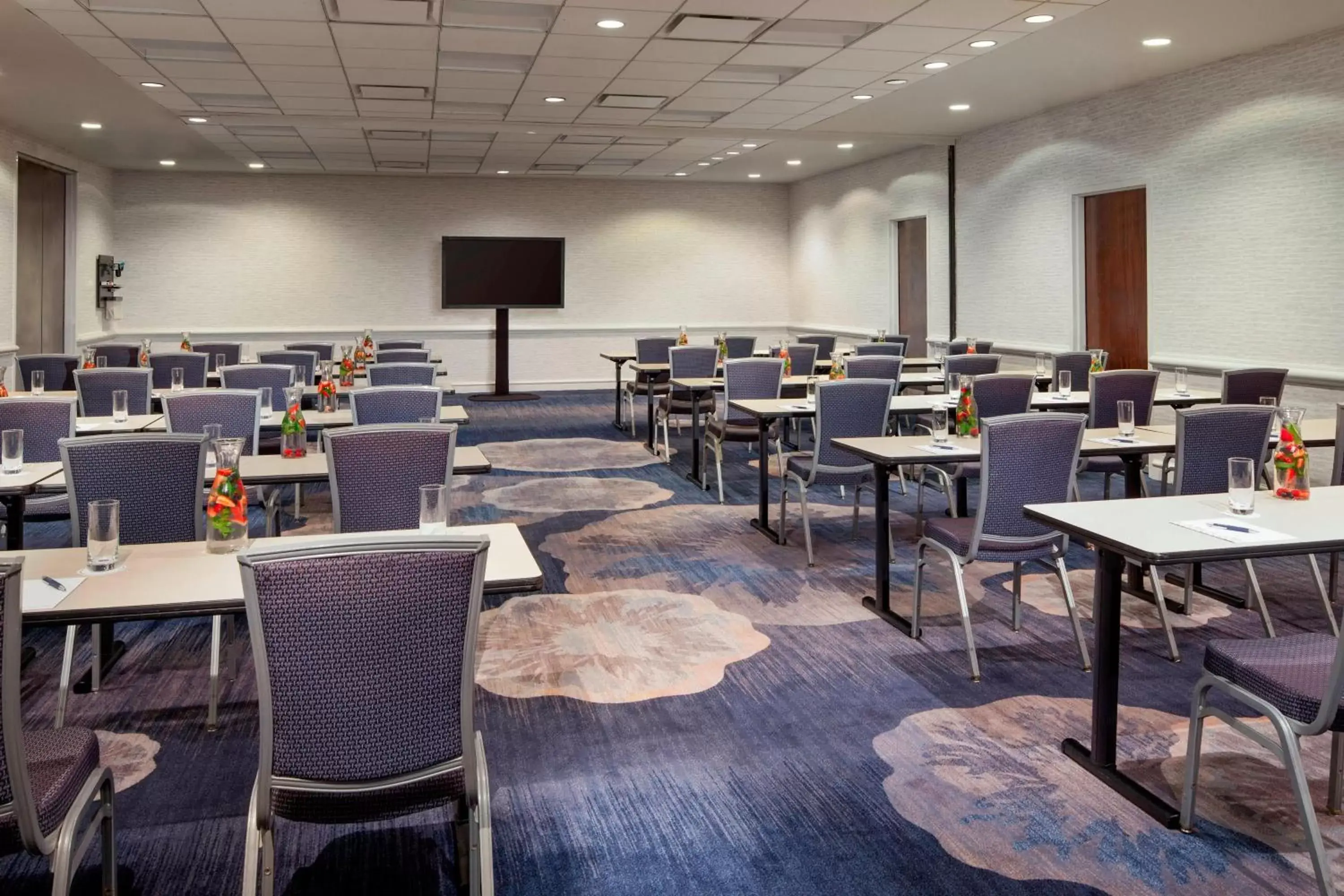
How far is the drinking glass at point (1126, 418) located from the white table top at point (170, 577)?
9.80ft

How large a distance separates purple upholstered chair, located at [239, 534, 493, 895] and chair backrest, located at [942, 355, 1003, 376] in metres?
5.84

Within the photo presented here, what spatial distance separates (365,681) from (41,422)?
11.9ft

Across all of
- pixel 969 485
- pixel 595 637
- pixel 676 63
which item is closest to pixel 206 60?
pixel 676 63

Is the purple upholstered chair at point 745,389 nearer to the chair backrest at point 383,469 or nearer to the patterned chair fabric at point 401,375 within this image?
the patterned chair fabric at point 401,375

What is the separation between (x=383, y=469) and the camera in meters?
3.56

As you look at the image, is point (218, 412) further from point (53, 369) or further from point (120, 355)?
point (120, 355)

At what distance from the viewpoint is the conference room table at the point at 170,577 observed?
2178 millimetres

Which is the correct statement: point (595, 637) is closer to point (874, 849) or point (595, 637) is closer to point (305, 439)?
point (305, 439)

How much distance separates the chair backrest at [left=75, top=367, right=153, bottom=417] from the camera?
5.99m

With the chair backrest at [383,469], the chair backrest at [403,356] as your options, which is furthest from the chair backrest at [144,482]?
the chair backrest at [403,356]

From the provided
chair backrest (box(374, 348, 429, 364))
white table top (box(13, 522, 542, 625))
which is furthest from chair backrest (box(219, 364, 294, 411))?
white table top (box(13, 522, 542, 625))

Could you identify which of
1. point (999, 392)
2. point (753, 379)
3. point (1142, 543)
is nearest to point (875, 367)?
→ point (753, 379)

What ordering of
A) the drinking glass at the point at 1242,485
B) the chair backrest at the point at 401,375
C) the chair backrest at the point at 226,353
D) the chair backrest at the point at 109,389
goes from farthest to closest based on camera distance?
the chair backrest at the point at 226,353 → the chair backrest at the point at 401,375 → the chair backrest at the point at 109,389 → the drinking glass at the point at 1242,485

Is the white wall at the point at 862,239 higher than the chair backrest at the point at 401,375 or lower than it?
higher
